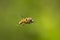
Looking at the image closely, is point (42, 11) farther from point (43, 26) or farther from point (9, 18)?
point (9, 18)

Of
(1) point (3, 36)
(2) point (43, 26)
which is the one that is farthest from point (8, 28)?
(2) point (43, 26)

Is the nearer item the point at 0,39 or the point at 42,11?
the point at 0,39

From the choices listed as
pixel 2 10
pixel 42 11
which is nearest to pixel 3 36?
pixel 2 10

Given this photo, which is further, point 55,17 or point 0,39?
point 55,17

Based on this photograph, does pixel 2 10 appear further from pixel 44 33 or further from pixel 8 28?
pixel 44 33

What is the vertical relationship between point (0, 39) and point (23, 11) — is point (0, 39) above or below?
below

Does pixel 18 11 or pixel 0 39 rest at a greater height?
pixel 18 11
